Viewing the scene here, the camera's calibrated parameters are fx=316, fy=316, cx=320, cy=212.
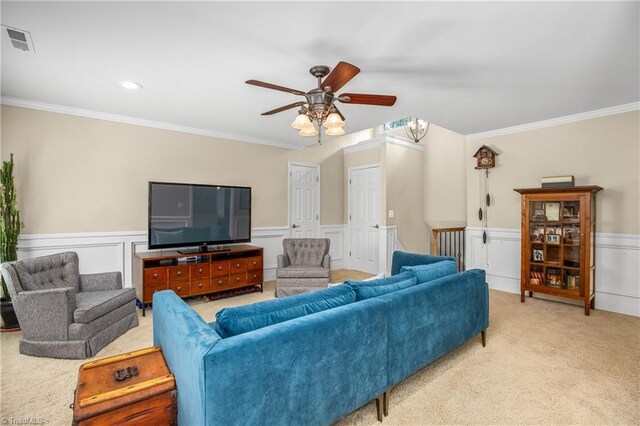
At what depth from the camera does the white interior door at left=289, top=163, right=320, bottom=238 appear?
5711 millimetres

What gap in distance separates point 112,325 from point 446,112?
425 centimetres

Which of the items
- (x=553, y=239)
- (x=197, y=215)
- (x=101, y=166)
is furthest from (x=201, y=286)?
(x=553, y=239)

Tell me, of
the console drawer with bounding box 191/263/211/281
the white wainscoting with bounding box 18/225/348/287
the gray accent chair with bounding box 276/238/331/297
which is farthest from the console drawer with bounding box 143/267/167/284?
the gray accent chair with bounding box 276/238/331/297

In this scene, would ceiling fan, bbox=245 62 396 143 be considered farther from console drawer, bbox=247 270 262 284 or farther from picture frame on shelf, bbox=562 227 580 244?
picture frame on shelf, bbox=562 227 580 244

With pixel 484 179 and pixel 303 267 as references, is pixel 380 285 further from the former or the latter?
pixel 484 179

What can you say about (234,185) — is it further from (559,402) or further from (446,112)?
(559,402)

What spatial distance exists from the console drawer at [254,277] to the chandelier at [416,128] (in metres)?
3.76

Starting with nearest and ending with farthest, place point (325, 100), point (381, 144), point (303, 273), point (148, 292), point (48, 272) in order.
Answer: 1. point (325, 100)
2. point (48, 272)
3. point (148, 292)
4. point (303, 273)
5. point (381, 144)

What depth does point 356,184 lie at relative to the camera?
6289 millimetres

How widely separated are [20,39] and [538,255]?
18.3ft

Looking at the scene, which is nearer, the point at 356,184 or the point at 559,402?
the point at 559,402

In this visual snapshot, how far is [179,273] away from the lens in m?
3.85

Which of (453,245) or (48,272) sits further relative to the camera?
(453,245)

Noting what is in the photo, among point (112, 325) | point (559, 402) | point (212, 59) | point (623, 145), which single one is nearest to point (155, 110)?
point (212, 59)
